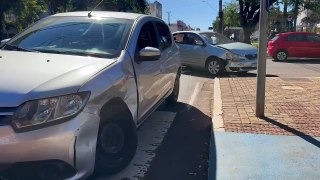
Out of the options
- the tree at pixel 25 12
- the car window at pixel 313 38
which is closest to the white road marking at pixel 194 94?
the car window at pixel 313 38

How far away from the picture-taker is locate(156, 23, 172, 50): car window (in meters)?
6.43

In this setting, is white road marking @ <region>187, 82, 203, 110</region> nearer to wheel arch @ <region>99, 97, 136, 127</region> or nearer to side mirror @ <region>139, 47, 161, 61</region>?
side mirror @ <region>139, 47, 161, 61</region>

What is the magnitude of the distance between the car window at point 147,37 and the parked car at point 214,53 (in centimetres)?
735

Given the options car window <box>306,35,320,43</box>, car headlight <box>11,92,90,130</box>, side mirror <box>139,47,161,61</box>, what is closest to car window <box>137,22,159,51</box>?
side mirror <box>139,47,161,61</box>

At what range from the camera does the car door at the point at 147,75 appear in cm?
479

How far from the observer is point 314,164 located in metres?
4.42

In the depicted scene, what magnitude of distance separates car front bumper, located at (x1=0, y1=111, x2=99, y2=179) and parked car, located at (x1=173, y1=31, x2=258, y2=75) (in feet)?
32.9

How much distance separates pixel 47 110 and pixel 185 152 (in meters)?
2.34

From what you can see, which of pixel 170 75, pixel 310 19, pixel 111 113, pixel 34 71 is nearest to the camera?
pixel 34 71

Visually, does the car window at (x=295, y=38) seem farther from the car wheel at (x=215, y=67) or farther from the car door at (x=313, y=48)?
the car wheel at (x=215, y=67)

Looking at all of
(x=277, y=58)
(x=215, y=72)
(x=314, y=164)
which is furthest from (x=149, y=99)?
(x=277, y=58)

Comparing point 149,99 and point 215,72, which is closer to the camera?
point 149,99

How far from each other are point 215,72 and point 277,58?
27.3ft

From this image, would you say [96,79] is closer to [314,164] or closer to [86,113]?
[86,113]
